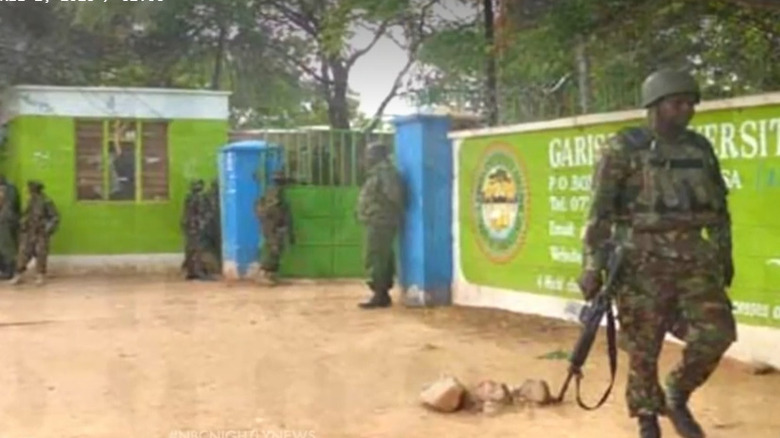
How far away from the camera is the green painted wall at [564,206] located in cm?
707

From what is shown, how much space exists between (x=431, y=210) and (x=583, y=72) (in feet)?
6.24

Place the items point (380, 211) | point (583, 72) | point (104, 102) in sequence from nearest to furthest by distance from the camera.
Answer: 1. point (583, 72)
2. point (380, 211)
3. point (104, 102)

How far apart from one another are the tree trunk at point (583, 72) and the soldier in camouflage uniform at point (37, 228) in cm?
773

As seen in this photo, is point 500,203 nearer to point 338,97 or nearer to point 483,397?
point 483,397

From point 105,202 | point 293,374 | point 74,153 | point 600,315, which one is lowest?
point 293,374

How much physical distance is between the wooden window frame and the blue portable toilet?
214cm

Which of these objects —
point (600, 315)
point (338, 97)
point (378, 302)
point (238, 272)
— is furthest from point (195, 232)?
Answer: point (600, 315)

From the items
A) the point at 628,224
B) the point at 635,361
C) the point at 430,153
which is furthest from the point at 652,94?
the point at 430,153

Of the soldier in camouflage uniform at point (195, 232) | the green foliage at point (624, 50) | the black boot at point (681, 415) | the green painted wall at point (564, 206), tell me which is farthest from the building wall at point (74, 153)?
the black boot at point (681, 415)

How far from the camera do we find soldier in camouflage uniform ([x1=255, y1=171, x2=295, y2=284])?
585 inches

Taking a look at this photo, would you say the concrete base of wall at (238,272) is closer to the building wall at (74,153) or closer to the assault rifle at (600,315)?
the building wall at (74,153)

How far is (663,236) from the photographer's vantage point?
16.7ft

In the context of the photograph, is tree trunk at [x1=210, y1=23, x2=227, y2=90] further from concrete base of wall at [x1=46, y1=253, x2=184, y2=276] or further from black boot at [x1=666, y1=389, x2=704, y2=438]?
black boot at [x1=666, y1=389, x2=704, y2=438]

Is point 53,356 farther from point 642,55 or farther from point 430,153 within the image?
point 642,55
